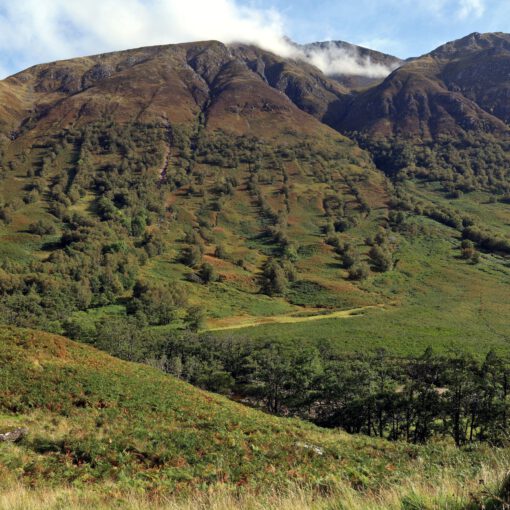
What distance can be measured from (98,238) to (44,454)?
125978 millimetres

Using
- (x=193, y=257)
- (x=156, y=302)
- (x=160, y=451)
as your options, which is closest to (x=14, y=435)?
(x=160, y=451)

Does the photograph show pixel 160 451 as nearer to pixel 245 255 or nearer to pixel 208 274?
pixel 208 274

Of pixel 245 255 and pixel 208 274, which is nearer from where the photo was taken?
pixel 208 274

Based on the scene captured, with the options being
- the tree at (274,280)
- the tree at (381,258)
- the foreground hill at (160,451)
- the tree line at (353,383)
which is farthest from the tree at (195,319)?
the tree at (381,258)

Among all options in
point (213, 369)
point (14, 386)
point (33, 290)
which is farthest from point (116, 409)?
point (33, 290)

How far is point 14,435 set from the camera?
1541cm

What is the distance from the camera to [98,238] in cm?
13050

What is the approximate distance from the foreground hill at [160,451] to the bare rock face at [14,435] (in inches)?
14.3

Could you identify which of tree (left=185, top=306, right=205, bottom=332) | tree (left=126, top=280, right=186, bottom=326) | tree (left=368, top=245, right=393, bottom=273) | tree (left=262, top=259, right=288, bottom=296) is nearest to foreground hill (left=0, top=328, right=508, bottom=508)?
tree (left=185, top=306, right=205, bottom=332)

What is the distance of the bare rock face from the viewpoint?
1508cm

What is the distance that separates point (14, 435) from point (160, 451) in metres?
6.18

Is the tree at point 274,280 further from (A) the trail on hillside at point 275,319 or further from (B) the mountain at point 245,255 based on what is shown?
(A) the trail on hillside at point 275,319

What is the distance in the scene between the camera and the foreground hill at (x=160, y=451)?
7961 millimetres

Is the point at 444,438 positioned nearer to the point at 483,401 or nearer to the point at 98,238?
the point at 483,401
